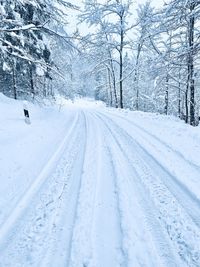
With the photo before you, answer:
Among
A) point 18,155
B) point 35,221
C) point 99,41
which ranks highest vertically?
point 99,41

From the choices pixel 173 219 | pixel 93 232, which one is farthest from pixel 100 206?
pixel 173 219

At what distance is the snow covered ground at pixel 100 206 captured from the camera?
9.68 feet

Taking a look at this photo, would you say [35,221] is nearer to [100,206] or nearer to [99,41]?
[100,206]

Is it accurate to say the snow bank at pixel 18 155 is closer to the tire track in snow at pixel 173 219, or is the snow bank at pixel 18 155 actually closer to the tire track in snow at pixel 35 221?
the tire track in snow at pixel 35 221

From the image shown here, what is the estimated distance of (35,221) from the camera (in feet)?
12.2

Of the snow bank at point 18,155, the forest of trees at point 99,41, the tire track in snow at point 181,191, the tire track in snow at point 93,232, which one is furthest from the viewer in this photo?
the forest of trees at point 99,41

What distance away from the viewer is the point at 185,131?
34.0 ft

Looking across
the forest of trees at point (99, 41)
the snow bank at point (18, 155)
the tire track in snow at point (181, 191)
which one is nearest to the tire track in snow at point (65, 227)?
the snow bank at point (18, 155)

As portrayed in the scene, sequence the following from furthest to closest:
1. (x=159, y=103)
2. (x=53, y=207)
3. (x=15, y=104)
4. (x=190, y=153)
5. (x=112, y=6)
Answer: (x=159, y=103)
(x=112, y=6)
(x=15, y=104)
(x=190, y=153)
(x=53, y=207)

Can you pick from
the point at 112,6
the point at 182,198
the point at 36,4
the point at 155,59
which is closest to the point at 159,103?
the point at 112,6

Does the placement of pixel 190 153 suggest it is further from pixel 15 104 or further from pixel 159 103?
pixel 159 103

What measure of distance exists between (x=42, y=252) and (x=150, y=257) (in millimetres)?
1247

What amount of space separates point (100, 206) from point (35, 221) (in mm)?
1009

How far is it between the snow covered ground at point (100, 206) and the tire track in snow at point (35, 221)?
0.04 ft
